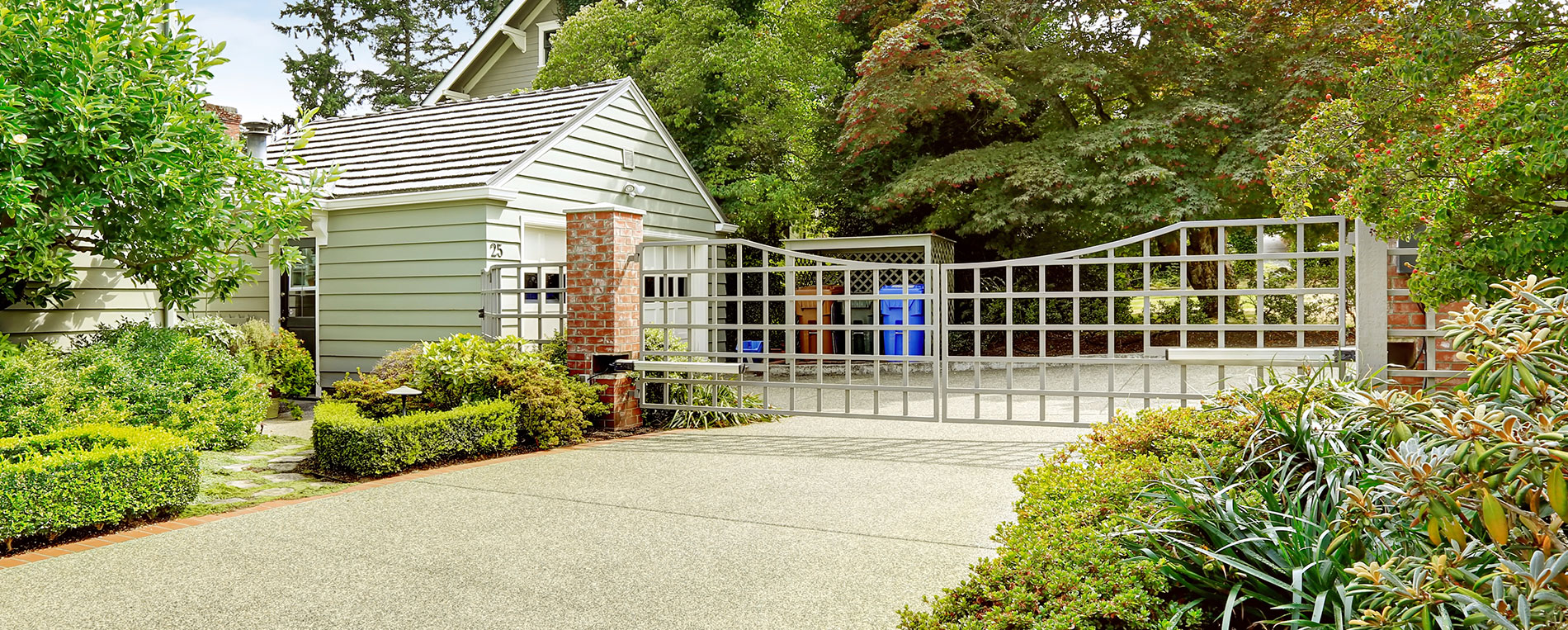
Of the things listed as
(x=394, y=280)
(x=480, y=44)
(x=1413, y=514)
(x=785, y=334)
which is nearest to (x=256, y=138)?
(x=394, y=280)

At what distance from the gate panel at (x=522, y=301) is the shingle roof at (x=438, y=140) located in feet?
3.76

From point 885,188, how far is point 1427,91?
11.2 m

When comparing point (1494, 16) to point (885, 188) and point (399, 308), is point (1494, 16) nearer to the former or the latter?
point (399, 308)

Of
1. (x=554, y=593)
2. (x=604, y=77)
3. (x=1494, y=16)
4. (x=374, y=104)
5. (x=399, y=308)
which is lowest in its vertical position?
(x=554, y=593)

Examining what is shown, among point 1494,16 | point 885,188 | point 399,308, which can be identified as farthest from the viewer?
point 885,188

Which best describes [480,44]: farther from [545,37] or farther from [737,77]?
[737,77]

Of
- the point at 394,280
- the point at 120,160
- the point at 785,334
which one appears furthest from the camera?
the point at 785,334

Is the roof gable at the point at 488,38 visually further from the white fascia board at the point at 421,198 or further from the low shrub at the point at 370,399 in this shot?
the low shrub at the point at 370,399

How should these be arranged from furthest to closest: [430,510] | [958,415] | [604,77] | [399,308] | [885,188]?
[604,77]
[885,188]
[399,308]
[958,415]
[430,510]

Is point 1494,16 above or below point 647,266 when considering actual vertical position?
above

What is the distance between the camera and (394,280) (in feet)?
37.0

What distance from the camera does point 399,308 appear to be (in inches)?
442

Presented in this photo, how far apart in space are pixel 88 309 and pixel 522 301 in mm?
3987

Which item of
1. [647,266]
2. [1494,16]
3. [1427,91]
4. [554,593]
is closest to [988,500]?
[554,593]
